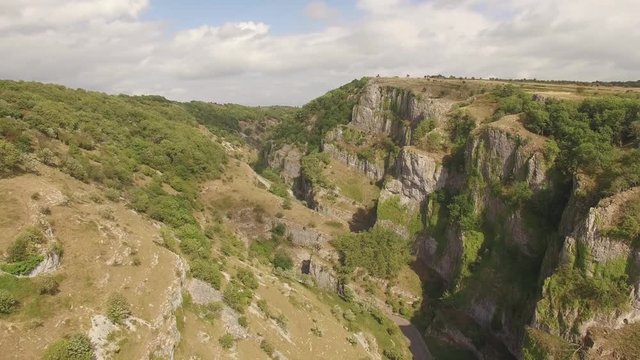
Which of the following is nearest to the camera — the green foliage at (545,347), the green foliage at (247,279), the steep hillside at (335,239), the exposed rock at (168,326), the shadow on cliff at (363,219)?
the exposed rock at (168,326)

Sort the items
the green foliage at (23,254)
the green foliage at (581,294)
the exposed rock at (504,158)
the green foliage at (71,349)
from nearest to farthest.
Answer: the green foliage at (71,349)
the green foliage at (23,254)
the green foliage at (581,294)
the exposed rock at (504,158)

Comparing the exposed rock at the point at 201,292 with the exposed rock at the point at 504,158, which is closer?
the exposed rock at the point at 201,292

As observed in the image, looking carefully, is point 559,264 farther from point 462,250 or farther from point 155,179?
point 155,179

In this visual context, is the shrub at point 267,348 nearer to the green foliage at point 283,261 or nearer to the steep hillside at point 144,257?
the steep hillside at point 144,257

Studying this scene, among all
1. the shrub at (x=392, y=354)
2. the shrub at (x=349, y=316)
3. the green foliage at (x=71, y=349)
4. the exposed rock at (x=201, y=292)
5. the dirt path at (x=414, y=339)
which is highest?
the green foliage at (x=71, y=349)

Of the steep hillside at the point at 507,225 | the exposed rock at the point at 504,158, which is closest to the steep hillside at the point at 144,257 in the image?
the steep hillside at the point at 507,225

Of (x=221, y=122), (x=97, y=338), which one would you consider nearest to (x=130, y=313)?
(x=97, y=338)

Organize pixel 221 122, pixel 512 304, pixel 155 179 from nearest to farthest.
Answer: pixel 512 304, pixel 155 179, pixel 221 122

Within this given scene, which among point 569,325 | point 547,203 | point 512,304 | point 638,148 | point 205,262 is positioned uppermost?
point 638,148
